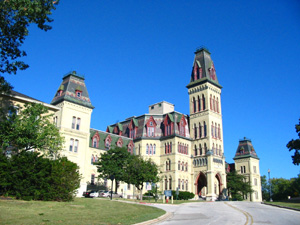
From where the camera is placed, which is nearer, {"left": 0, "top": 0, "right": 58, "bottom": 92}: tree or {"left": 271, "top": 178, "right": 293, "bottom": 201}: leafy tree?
{"left": 0, "top": 0, "right": 58, "bottom": 92}: tree

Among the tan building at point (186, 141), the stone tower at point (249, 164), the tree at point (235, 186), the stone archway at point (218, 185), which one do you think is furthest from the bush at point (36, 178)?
the stone tower at point (249, 164)

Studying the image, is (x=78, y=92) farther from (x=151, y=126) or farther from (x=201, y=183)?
(x=201, y=183)

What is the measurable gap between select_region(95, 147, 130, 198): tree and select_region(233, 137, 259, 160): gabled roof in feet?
149

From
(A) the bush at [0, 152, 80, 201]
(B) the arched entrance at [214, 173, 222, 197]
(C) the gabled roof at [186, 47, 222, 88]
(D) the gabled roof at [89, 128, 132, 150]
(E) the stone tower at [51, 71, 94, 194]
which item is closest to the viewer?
(A) the bush at [0, 152, 80, 201]

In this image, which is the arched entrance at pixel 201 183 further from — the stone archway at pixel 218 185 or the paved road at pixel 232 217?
the paved road at pixel 232 217

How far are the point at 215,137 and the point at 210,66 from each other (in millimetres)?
16636

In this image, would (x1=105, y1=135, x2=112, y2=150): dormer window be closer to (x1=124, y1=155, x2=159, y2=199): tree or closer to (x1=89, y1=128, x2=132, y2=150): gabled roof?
(x1=89, y1=128, x2=132, y2=150): gabled roof

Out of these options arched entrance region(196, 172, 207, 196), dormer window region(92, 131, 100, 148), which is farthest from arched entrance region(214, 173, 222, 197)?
dormer window region(92, 131, 100, 148)

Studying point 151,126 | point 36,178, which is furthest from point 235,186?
point 36,178

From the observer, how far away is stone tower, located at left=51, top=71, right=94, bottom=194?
4634 centimetres

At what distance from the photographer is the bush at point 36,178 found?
2341cm

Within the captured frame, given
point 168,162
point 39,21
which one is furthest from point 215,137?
point 39,21

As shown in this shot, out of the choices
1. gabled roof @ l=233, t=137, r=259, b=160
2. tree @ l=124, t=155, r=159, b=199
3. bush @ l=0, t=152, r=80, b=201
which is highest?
gabled roof @ l=233, t=137, r=259, b=160

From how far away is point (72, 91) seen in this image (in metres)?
49.2
